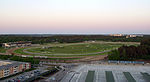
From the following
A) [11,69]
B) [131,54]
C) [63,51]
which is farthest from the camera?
[63,51]

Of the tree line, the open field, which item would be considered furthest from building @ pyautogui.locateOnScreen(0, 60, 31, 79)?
the tree line

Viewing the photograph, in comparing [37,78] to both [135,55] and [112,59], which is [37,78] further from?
[135,55]

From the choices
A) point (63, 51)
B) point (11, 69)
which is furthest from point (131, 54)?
point (11, 69)

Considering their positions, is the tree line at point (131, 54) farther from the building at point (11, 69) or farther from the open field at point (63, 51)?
the building at point (11, 69)

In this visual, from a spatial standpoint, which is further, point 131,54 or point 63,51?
point 63,51

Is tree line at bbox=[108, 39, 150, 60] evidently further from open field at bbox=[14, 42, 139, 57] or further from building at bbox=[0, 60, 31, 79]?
building at bbox=[0, 60, 31, 79]

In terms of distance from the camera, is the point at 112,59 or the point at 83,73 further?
the point at 112,59

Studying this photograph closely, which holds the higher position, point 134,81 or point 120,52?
point 120,52

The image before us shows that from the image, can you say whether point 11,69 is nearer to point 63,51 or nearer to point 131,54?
point 63,51

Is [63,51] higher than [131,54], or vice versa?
[131,54]

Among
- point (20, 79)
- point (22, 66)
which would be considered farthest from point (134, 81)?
point (22, 66)

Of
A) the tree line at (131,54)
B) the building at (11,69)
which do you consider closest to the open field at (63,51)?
the tree line at (131,54)
